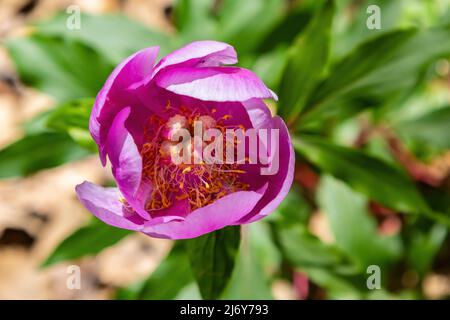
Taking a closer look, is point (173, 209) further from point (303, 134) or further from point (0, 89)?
point (0, 89)

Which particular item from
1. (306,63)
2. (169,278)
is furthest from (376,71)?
(169,278)

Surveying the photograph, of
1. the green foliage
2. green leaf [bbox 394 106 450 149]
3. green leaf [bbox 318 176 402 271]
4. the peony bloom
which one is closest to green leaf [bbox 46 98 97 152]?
the peony bloom

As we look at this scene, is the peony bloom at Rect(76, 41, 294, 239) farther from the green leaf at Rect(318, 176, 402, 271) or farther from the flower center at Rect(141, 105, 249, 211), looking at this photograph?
the green leaf at Rect(318, 176, 402, 271)

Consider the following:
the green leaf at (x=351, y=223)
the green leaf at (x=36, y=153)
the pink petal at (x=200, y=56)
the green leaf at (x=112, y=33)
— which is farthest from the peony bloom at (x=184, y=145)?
the green leaf at (x=351, y=223)

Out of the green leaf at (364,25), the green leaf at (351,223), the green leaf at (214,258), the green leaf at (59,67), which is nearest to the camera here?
the green leaf at (214,258)

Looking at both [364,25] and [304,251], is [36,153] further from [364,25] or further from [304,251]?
[364,25]

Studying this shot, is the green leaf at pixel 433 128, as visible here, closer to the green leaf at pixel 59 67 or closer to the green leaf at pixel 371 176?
the green leaf at pixel 371 176
